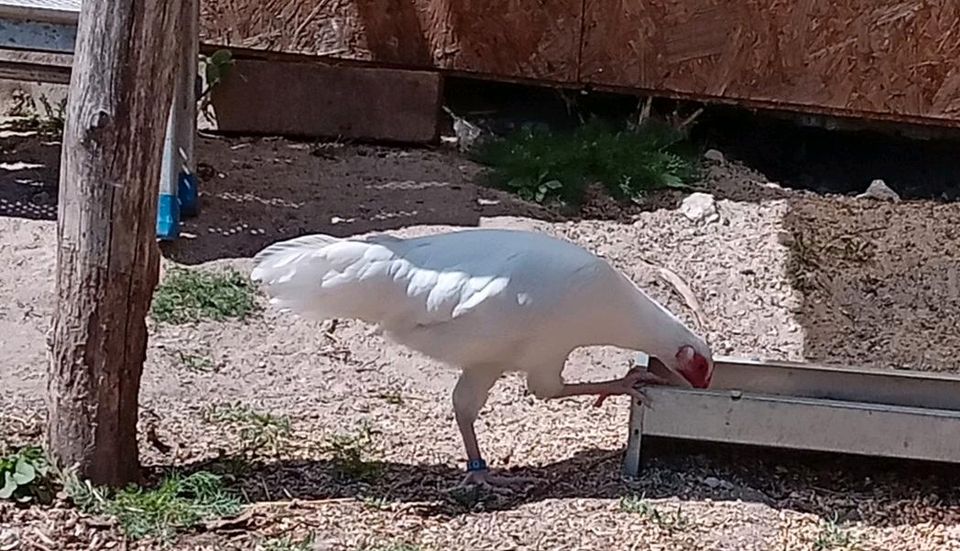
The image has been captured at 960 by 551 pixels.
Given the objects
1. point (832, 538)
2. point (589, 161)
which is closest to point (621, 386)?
point (832, 538)

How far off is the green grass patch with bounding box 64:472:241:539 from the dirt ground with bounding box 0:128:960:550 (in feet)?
0.13

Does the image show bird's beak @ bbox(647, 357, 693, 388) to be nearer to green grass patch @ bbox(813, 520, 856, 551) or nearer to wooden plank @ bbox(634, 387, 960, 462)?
wooden plank @ bbox(634, 387, 960, 462)

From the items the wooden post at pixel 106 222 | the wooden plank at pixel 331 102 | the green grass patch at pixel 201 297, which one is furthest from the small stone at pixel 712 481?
the wooden plank at pixel 331 102

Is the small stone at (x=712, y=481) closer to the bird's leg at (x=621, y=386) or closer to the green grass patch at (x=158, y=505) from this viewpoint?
the bird's leg at (x=621, y=386)

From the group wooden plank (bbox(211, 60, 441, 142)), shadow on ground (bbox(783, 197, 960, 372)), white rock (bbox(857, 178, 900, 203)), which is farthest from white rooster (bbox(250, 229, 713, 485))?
white rock (bbox(857, 178, 900, 203))

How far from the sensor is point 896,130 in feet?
22.0

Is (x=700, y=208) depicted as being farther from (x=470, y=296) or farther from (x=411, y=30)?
(x=470, y=296)

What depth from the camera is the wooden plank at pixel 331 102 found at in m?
6.44

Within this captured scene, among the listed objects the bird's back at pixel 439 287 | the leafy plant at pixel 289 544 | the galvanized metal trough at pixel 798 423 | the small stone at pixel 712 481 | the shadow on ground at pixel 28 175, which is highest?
the bird's back at pixel 439 287

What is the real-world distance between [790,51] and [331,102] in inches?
82.3

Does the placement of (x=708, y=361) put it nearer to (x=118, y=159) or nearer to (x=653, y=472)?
(x=653, y=472)

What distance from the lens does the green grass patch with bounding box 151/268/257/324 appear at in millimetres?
4555

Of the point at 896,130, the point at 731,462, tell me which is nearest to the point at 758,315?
the point at 731,462

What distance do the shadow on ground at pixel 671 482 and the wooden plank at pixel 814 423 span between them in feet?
0.46
